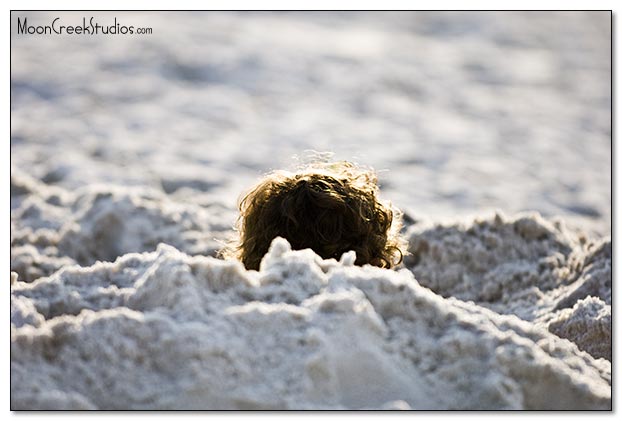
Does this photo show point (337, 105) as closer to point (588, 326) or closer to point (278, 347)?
point (588, 326)

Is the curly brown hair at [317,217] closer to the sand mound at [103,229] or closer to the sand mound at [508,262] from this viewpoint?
the sand mound at [508,262]

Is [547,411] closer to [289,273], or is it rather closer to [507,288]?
[289,273]

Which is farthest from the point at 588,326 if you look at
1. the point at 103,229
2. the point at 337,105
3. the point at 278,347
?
the point at 337,105

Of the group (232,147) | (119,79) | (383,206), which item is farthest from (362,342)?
(119,79)

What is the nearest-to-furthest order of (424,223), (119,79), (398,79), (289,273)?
(289,273)
(424,223)
(119,79)
(398,79)

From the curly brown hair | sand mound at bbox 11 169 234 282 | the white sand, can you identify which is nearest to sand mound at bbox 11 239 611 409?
the white sand

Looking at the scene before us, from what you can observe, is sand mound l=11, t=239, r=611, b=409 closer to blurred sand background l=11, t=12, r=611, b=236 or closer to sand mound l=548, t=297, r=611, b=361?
sand mound l=548, t=297, r=611, b=361
